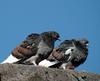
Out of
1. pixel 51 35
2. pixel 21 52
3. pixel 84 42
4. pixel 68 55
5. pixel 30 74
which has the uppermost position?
pixel 51 35

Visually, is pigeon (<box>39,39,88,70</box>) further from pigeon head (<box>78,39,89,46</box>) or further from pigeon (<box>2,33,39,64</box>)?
pigeon (<box>2,33,39,64</box>)

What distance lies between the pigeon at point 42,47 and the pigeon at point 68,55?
1.33 feet

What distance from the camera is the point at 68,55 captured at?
1184cm

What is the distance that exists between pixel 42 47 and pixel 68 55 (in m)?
1.15

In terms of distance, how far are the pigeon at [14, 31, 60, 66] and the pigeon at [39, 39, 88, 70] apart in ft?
1.33

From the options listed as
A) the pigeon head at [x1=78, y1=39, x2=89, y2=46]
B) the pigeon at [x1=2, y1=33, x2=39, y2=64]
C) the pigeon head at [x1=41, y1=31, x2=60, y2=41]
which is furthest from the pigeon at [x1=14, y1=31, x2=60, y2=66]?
the pigeon head at [x1=78, y1=39, x2=89, y2=46]

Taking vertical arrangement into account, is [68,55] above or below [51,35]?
below

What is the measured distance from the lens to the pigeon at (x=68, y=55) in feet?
37.7

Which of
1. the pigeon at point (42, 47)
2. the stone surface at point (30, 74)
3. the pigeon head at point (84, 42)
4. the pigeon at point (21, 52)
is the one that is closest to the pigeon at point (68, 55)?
the pigeon head at point (84, 42)

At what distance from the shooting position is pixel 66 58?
11.6 meters

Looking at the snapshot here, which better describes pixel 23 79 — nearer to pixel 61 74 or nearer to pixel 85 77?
pixel 61 74

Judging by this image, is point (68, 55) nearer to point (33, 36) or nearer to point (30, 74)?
point (33, 36)

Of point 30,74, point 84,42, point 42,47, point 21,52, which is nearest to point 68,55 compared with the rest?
point 42,47

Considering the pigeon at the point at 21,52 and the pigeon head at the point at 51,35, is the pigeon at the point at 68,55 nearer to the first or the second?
the pigeon head at the point at 51,35
